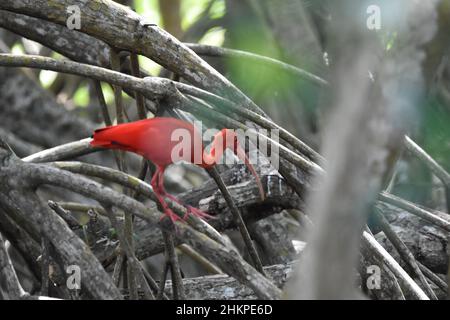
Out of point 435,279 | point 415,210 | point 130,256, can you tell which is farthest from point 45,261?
point 435,279

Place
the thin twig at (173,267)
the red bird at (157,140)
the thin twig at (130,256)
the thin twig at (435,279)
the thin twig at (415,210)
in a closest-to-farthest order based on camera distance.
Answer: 1. the red bird at (157,140)
2. the thin twig at (130,256)
3. the thin twig at (173,267)
4. the thin twig at (415,210)
5. the thin twig at (435,279)

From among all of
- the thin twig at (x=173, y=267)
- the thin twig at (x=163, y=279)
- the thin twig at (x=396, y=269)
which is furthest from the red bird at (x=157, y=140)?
the thin twig at (x=396, y=269)

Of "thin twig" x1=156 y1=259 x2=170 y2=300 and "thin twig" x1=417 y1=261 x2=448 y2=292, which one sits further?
"thin twig" x1=417 y1=261 x2=448 y2=292

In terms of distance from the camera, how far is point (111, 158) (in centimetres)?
718

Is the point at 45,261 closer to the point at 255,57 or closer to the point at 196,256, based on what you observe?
the point at 255,57

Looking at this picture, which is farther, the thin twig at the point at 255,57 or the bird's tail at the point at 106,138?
the thin twig at the point at 255,57

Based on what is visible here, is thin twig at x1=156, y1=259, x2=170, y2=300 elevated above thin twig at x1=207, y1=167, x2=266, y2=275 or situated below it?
below

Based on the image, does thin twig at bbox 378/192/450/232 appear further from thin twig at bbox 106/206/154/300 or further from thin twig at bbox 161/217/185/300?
thin twig at bbox 106/206/154/300

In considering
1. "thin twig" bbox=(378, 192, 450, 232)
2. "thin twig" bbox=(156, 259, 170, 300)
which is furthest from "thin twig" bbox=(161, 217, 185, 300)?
"thin twig" bbox=(378, 192, 450, 232)

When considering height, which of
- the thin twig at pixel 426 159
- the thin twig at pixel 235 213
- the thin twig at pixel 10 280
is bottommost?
the thin twig at pixel 10 280

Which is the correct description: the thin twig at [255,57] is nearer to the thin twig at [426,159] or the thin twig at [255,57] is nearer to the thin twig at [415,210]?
the thin twig at [426,159]
